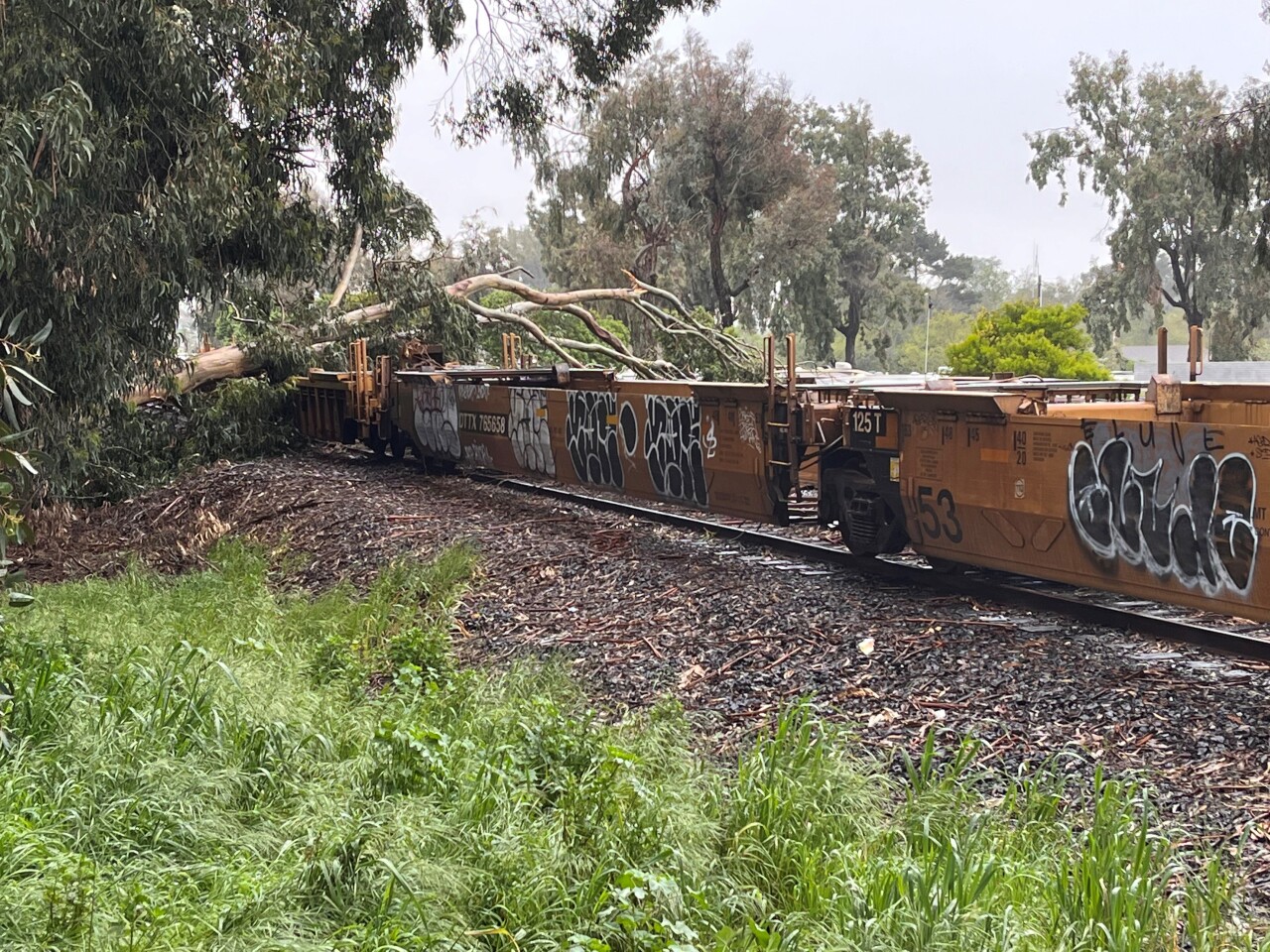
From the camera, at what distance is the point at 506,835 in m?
4.86

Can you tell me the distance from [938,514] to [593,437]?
19.8ft

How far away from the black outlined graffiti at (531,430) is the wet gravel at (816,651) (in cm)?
151

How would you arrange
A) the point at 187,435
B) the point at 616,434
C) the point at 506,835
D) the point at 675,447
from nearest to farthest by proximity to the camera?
1. the point at 506,835
2. the point at 675,447
3. the point at 616,434
4. the point at 187,435

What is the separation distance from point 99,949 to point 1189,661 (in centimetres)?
680

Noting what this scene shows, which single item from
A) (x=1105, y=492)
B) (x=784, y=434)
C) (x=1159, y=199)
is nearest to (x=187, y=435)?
(x=784, y=434)

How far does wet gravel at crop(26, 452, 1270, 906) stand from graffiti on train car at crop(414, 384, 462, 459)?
4340 mm

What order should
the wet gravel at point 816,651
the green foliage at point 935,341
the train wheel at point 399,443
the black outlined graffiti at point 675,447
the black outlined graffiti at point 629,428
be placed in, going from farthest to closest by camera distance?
the green foliage at point 935,341
the train wheel at point 399,443
the black outlined graffiti at point 629,428
the black outlined graffiti at point 675,447
the wet gravel at point 816,651

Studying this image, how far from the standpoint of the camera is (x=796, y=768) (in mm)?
5738

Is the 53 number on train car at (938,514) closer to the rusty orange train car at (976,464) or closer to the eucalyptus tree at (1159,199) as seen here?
the rusty orange train car at (976,464)

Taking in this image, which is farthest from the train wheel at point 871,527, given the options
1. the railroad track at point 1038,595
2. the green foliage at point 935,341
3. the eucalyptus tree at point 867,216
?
the green foliage at point 935,341

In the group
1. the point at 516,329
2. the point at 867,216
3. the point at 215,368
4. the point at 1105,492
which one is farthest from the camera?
the point at 867,216

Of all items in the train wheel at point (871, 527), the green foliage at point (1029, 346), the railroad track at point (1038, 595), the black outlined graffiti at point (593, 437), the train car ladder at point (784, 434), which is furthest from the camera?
the green foliage at point (1029, 346)

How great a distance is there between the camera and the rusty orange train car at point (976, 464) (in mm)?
8000

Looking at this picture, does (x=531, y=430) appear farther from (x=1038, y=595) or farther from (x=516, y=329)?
(x=516, y=329)
